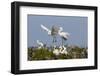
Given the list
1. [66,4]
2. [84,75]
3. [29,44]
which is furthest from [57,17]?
[84,75]

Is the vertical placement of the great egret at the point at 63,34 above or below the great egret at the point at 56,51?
above

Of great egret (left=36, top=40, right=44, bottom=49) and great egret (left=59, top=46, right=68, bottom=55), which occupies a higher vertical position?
great egret (left=36, top=40, right=44, bottom=49)

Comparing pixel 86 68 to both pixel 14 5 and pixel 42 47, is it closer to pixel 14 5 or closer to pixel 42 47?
pixel 42 47

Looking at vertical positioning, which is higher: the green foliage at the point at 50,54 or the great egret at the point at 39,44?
the great egret at the point at 39,44

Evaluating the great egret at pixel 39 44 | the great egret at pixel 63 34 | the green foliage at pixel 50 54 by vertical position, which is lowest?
the green foliage at pixel 50 54

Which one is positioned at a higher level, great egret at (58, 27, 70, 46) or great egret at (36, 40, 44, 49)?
great egret at (58, 27, 70, 46)

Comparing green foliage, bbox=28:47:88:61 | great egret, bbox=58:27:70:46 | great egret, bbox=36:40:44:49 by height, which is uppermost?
great egret, bbox=58:27:70:46

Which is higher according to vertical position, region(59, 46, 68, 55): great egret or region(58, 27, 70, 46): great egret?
region(58, 27, 70, 46): great egret
